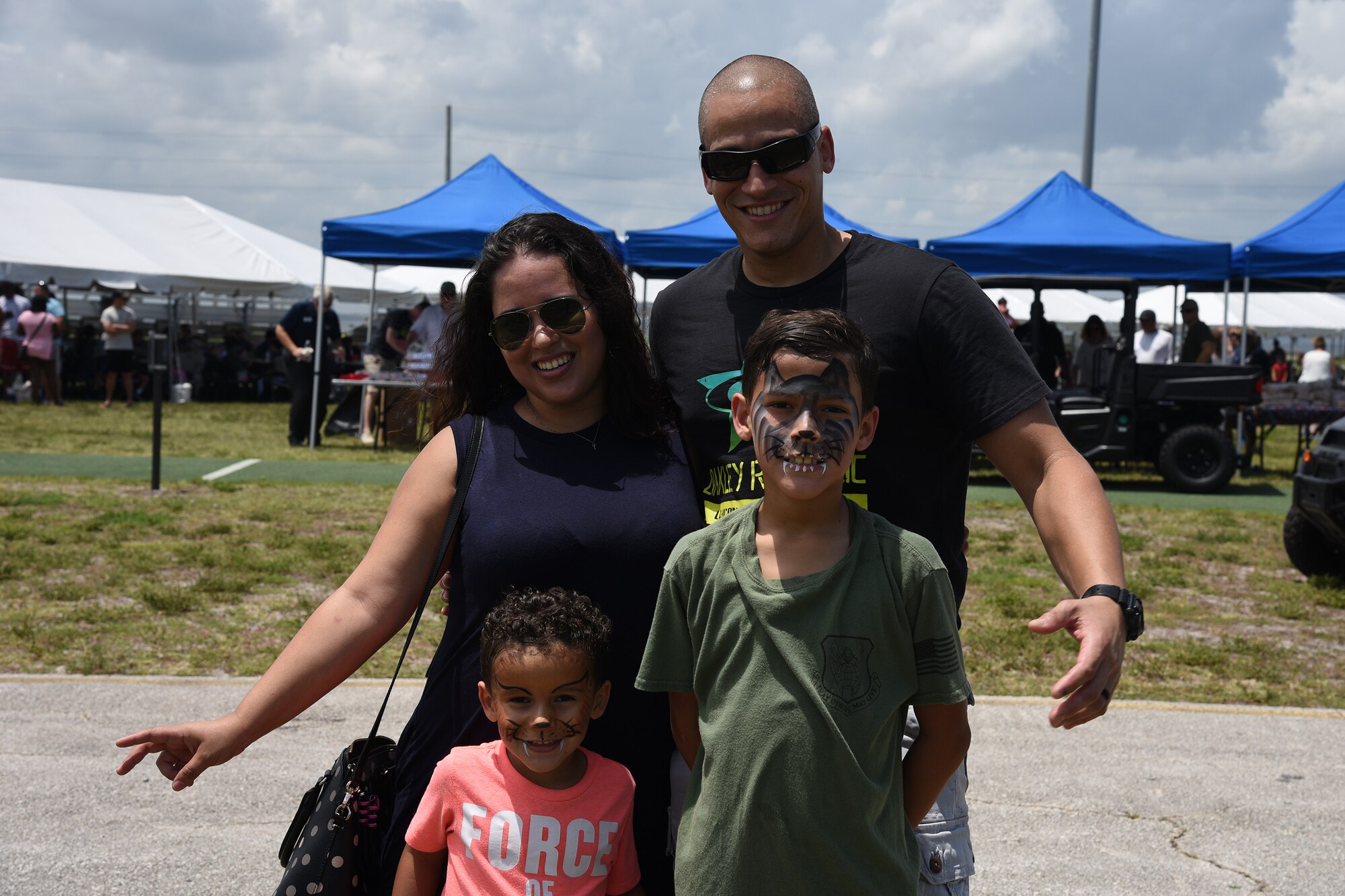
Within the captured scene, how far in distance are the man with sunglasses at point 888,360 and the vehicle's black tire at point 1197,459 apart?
10.8 metres

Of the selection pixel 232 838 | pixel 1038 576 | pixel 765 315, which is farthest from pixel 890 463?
pixel 1038 576

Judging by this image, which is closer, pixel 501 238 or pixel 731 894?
pixel 731 894

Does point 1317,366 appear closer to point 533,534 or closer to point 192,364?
point 533,534

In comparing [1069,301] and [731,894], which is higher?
[1069,301]

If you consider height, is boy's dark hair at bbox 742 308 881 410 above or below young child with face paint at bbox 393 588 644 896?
above

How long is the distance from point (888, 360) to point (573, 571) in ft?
2.30

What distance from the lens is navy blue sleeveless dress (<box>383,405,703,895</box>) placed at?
2201 mm

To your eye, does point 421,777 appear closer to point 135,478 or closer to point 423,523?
point 423,523

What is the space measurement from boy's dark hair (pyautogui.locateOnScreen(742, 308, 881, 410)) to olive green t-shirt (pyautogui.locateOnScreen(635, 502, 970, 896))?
0.28m

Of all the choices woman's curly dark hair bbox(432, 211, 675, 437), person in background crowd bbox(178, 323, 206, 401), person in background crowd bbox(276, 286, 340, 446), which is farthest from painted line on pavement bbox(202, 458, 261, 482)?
person in background crowd bbox(178, 323, 206, 401)

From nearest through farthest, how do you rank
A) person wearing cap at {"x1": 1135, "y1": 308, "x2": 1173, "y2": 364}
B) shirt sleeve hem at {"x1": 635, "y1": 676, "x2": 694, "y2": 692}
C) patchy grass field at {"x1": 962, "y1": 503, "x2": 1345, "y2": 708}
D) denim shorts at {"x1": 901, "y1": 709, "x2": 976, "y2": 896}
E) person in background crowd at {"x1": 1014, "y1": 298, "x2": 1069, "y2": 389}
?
shirt sleeve hem at {"x1": 635, "y1": 676, "x2": 694, "y2": 692} → denim shorts at {"x1": 901, "y1": 709, "x2": 976, "y2": 896} → patchy grass field at {"x1": 962, "y1": 503, "x2": 1345, "y2": 708} → person in background crowd at {"x1": 1014, "y1": 298, "x2": 1069, "y2": 389} → person wearing cap at {"x1": 1135, "y1": 308, "x2": 1173, "y2": 364}

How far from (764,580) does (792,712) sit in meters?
0.21

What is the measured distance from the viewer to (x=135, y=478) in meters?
11.2

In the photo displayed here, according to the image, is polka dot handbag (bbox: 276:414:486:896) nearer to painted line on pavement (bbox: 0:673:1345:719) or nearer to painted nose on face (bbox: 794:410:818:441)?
painted nose on face (bbox: 794:410:818:441)
